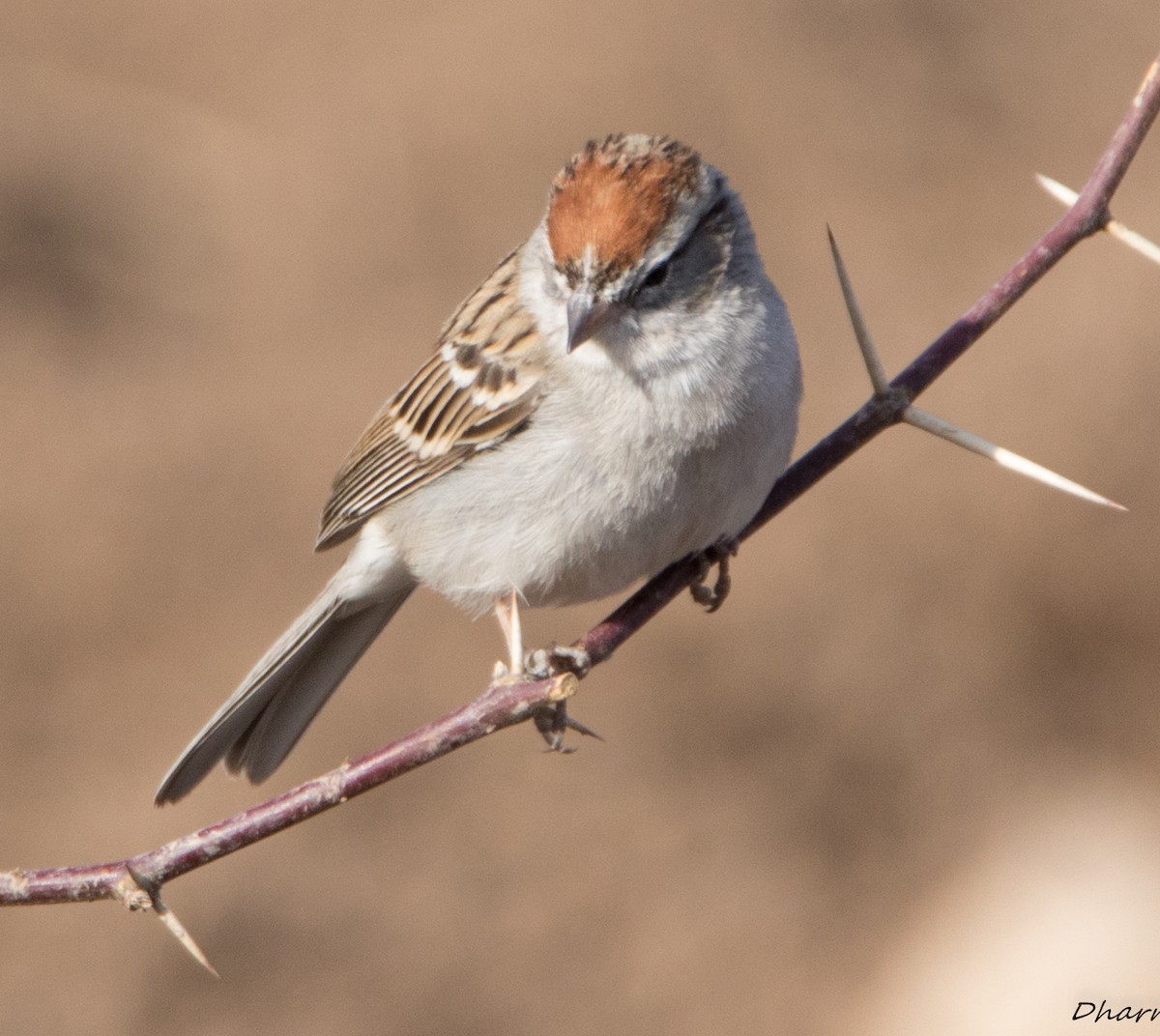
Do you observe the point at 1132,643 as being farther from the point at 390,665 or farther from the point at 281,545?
the point at 281,545

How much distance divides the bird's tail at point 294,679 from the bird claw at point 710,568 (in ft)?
2.64

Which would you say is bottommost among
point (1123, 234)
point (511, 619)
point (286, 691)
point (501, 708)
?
point (286, 691)

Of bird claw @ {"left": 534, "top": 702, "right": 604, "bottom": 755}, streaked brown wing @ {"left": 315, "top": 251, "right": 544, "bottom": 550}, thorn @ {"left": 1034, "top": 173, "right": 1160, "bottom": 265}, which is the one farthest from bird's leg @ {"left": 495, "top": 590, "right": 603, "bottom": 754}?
thorn @ {"left": 1034, "top": 173, "right": 1160, "bottom": 265}

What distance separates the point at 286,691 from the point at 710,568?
1.10 m

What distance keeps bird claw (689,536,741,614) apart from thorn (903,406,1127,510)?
3.54ft

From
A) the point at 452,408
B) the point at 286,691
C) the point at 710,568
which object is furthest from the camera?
the point at 286,691

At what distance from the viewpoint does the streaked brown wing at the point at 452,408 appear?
3668 millimetres

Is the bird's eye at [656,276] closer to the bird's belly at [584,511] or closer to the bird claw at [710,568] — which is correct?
the bird's belly at [584,511]

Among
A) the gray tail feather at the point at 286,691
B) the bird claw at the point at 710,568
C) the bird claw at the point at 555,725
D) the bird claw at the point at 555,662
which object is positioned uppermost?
the bird claw at the point at 555,662

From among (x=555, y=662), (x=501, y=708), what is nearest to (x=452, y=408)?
(x=555, y=662)

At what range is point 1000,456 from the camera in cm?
230

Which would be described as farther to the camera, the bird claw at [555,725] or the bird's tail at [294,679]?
the bird's tail at [294,679]

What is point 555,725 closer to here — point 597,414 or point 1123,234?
point 597,414

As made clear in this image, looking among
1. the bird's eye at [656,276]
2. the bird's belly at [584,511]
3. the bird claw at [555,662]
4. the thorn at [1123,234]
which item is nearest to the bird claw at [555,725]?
the bird claw at [555,662]
